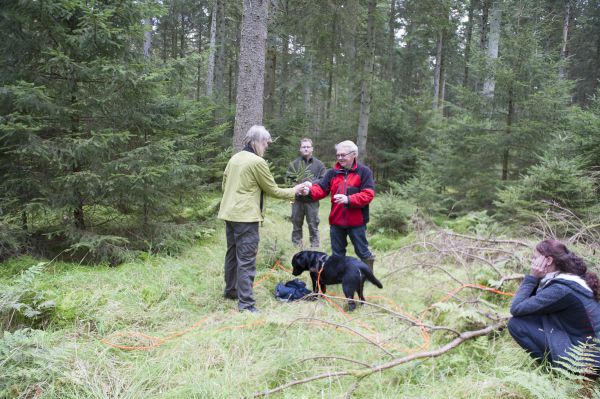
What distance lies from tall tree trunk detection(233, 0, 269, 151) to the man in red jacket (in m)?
2.03

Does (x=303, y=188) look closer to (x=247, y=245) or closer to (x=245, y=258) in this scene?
(x=247, y=245)

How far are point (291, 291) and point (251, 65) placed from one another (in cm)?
376

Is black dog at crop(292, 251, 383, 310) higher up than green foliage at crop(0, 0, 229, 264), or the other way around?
green foliage at crop(0, 0, 229, 264)

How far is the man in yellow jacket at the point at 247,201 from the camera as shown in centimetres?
410

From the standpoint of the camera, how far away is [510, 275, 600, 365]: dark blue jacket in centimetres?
280

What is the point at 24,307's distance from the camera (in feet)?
11.8

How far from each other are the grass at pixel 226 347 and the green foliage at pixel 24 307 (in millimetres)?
91

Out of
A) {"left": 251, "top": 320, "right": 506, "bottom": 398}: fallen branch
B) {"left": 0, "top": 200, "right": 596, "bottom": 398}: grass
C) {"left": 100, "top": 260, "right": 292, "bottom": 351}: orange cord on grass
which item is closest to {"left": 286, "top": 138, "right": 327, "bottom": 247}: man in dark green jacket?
{"left": 0, "top": 200, "right": 596, "bottom": 398}: grass

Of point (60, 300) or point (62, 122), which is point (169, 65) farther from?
point (60, 300)

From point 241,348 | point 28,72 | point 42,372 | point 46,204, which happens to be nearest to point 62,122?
point 28,72

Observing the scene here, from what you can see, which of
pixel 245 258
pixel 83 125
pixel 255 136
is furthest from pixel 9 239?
pixel 255 136

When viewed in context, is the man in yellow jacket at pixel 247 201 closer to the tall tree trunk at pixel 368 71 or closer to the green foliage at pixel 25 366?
the green foliage at pixel 25 366

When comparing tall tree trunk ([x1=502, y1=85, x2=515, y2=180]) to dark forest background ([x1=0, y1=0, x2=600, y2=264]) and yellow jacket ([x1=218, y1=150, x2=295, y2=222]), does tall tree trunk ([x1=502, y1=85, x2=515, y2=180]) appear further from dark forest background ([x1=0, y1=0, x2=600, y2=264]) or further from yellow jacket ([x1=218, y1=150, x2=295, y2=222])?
yellow jacket ([x1=218, y1=150, x2=295, y2=222])

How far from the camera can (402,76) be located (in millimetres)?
29016
